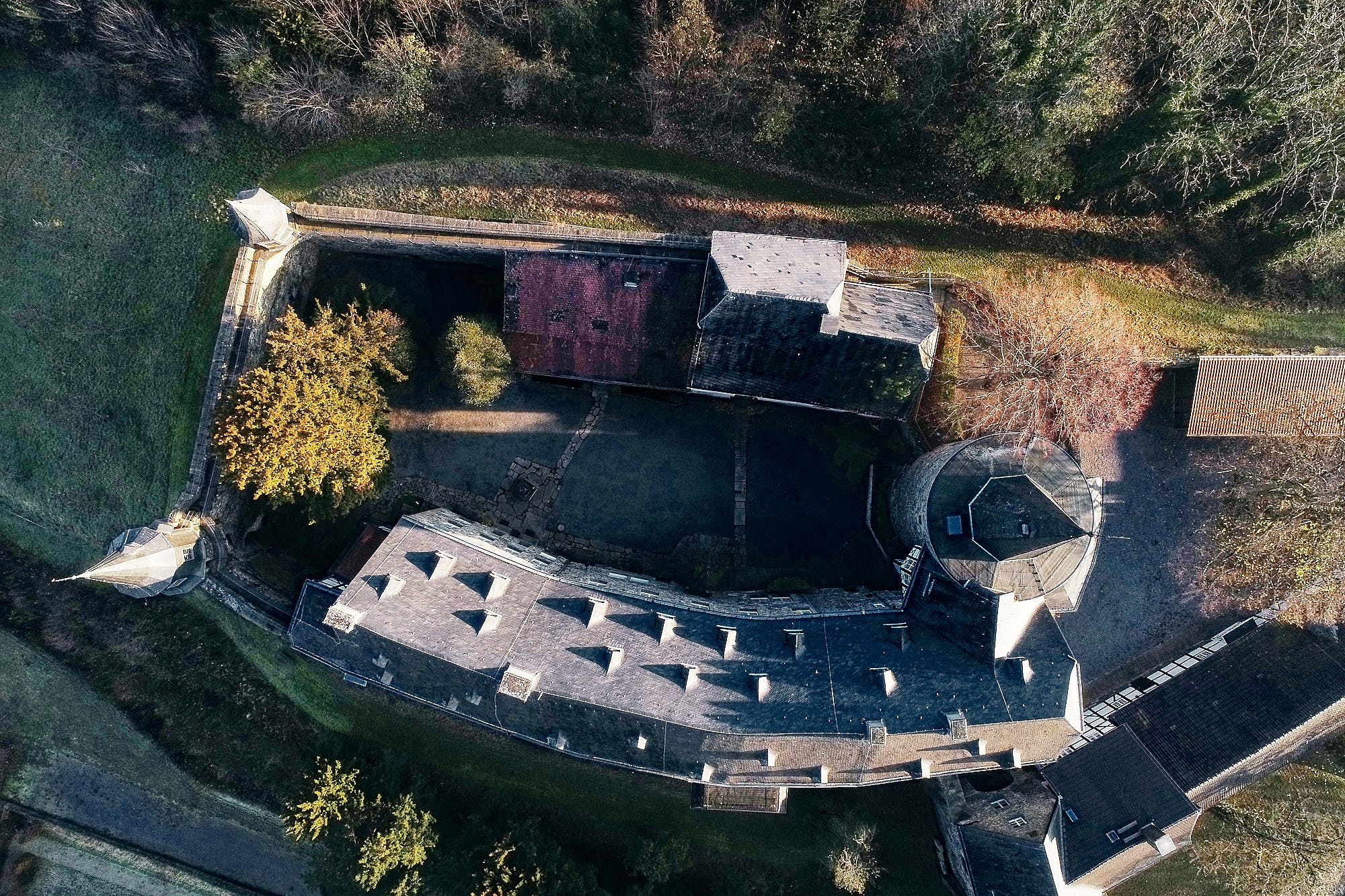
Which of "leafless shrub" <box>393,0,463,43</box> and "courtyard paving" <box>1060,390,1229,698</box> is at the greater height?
"leafless shrub" <box>393,0,463,43</box>

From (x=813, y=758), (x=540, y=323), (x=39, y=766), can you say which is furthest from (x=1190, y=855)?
(x=39, y=766)

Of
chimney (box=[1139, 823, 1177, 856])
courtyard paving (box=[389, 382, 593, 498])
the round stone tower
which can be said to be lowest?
chimney (box=[1139, 823, 1177, 856])

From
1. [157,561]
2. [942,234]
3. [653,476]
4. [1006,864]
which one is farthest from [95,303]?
[1006,864]

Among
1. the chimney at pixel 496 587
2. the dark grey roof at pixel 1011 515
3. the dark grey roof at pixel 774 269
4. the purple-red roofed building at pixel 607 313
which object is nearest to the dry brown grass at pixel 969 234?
the purple-red roofed building at pixel 607 313

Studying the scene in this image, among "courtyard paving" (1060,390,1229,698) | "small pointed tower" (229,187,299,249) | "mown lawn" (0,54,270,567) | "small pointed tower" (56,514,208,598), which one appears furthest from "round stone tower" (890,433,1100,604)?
"mown lawn" (0,54,270,567)

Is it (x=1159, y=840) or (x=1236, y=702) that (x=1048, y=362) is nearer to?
(x=1236, y=702)

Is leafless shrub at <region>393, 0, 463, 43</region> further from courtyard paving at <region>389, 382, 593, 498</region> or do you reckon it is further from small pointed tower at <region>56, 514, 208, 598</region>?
small pointed tower at <region>56, 514, 208, 598</region>

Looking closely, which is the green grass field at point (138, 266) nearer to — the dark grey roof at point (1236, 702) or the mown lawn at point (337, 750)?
the mown lawn at point (337, 750)

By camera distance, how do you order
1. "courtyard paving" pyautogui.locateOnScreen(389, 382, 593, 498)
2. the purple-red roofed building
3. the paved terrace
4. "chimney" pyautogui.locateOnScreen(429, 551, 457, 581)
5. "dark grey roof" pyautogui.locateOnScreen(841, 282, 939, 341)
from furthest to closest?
"courtyard paving" pyautogui.locateOnScreen(389, 382, 593, 498) < the purple-red roofed building < "chimney" pyautogui.locateOnScreen(429, 551, 457, 581) < "dark grey roof" pyautogui.locateOnScreen(841, 282, 939, 341) < the paved terrace
